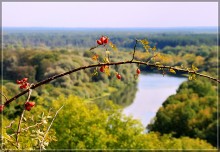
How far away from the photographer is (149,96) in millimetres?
41250

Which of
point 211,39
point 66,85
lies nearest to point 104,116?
Result: point 66,85

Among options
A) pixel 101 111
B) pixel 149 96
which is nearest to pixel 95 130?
pixel 101 111

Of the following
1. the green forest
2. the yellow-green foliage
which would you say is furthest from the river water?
the yellow-green foliage

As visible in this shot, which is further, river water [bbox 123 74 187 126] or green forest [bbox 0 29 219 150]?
river water [bbox 123 74 187 126]

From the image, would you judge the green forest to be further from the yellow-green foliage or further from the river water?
the river water

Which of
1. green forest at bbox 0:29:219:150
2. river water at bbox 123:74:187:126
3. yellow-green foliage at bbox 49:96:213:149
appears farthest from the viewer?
river water at bbox 123:74:187:126

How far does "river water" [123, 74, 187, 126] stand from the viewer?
3196 centimetres

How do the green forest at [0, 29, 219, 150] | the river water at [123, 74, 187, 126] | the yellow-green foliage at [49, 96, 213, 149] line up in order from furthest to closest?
the river water at [123, 74, 187, 126] → the yellow-green foliage at [49, 96, 213, 149] → the green forest at [0, 29, 219, 150]

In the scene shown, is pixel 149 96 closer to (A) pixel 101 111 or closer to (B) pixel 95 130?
(A) pixel 101 111

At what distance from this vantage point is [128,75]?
4931cm

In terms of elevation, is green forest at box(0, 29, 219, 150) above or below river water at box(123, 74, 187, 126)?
above

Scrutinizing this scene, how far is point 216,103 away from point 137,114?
7.88 m

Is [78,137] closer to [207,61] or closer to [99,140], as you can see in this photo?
[99,140]

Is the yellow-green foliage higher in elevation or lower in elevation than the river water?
higher
